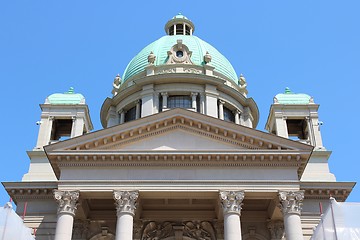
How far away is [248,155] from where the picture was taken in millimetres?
26219

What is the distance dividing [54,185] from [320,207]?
15533mm

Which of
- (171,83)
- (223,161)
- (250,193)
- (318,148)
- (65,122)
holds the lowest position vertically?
(250,193)

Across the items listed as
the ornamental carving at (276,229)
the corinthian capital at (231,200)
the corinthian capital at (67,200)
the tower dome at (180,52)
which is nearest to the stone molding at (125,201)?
the corinthian capital at (67,200)

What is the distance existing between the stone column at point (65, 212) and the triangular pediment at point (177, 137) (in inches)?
100

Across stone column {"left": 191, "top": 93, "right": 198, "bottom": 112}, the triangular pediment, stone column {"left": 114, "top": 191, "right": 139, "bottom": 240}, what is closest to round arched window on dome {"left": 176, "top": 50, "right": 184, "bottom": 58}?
stone column {"left": 191, "top": 93, "right": 198, "bottom": 112}

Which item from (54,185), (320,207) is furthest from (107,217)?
(320,207)

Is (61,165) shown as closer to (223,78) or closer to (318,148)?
(318,148)

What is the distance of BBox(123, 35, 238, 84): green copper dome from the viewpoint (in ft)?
152

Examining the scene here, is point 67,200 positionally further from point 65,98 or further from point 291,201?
point 65,98

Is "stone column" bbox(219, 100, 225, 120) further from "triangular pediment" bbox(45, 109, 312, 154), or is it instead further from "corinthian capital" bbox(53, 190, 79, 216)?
"corinthian capital" bbox(53, 190, 79, 216)

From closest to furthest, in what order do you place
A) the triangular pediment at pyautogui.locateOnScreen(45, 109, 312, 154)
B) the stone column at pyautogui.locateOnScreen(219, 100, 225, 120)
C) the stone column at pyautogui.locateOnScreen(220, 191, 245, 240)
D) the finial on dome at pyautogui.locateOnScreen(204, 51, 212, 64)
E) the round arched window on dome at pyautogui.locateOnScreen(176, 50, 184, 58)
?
the stone column at pyautogui.locateOnScreen(220, 191, 245, 240) → the triangular pediment at pyautogui.locateOnScreen(45, 109, 312, 154) → the stone column at pyautogui.locateOnScreen(219, 100, 225, 120) → the finial on dome at pyautogui.locateOnScreen(204, 51, 212, 64) → the round arched window on dome at pyautogui.locateOnScreen(176, 50, 184, 58)

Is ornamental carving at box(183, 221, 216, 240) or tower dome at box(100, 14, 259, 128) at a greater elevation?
tower dome at box(100, 14, 259, 128)

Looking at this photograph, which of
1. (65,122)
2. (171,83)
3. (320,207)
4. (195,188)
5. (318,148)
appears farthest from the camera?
(171,83)

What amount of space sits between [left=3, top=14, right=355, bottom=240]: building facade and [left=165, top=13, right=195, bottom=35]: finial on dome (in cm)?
1926
